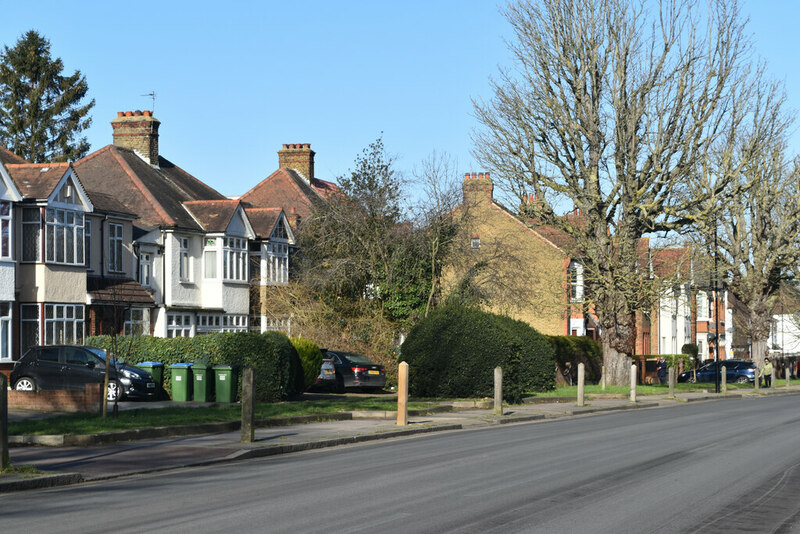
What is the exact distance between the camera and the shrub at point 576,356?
5081cm

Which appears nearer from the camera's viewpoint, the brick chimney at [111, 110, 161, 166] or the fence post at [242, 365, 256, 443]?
the fence post at [242, 365, 256, 443]

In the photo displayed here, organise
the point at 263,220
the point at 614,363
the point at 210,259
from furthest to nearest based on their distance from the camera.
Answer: the point at 263,220, the point at 210,259, the point at 614,363

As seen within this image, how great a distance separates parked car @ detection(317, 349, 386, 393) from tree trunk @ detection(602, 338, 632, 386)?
405 inches

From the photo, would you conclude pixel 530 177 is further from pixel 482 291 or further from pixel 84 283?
pixel 84 283

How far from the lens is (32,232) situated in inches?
1448

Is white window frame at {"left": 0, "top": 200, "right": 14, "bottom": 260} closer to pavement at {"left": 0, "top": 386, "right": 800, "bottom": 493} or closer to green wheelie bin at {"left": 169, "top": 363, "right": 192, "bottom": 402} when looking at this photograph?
green wheelie bin at {"left": 169, "top": 363, "right": 192, "bottom": 402}

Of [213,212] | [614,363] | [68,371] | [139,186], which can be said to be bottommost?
[614,363]

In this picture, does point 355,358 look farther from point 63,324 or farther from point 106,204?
point 106,204

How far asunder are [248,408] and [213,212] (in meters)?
31.4

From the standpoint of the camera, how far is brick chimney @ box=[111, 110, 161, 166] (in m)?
51.2

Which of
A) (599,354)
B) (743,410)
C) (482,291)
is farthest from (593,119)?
(599,354)

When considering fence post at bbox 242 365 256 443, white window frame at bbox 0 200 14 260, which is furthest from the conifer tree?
fence post at bbox 242 365 256 443

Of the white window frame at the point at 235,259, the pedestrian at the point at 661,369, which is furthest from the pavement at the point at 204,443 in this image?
the pedestrian at the point at 661,369

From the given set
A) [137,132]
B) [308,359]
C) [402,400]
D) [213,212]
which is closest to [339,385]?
[308,359]
